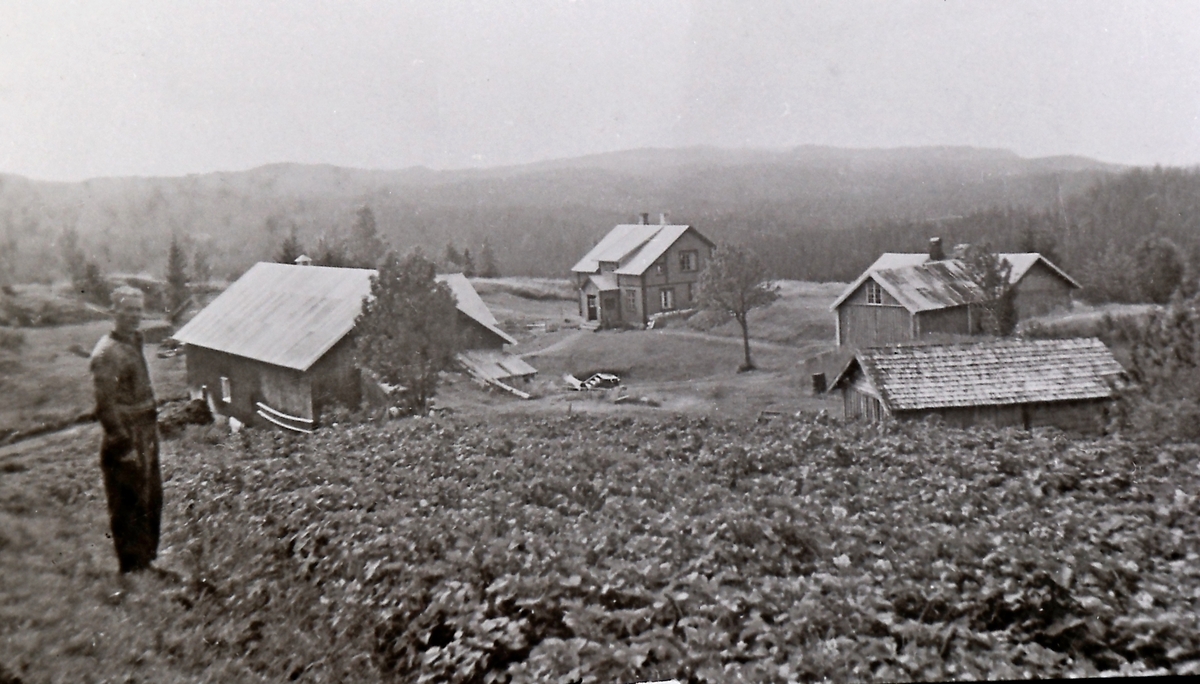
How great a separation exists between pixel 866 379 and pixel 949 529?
75 cm

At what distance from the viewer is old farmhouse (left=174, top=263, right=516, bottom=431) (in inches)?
139

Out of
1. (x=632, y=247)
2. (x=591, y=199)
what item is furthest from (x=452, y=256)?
(x=632, y=247)

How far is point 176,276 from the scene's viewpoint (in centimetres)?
363

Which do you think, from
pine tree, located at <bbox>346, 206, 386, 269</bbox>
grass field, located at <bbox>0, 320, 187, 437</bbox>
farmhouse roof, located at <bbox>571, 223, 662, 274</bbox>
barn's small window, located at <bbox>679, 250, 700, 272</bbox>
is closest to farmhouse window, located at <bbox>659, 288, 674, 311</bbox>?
barn's small window, located at <bbox>679, 250, 700, 272</bbox>

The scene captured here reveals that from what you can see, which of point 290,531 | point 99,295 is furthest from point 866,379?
point 99,295

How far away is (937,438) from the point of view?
12.2 feet

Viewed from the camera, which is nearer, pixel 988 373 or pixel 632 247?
pixel 988 373

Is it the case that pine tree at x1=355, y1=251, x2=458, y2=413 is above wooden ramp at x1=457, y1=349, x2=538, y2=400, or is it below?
above

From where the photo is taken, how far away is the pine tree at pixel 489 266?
398 cm

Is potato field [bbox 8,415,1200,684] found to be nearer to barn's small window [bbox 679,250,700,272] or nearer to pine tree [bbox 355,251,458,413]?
pine tree [bbox 355,251,458,413]

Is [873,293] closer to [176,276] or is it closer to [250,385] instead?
[250,385]

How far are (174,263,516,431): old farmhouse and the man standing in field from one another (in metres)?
0.19

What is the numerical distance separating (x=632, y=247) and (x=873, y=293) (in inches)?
45.0

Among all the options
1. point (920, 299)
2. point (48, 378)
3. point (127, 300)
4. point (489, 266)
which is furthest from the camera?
point (489, 266)
